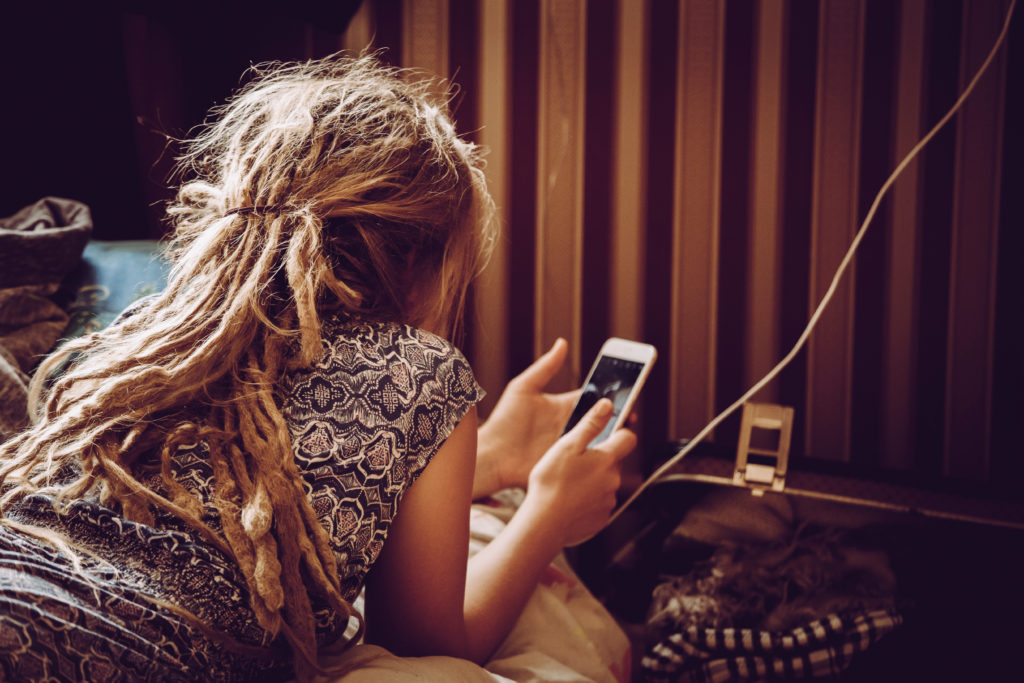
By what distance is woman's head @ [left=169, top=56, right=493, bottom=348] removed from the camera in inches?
26.6

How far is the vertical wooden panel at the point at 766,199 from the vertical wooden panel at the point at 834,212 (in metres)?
0.07

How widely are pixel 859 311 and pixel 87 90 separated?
1559mm

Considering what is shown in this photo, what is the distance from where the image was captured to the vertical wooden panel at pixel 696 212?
1.53 m

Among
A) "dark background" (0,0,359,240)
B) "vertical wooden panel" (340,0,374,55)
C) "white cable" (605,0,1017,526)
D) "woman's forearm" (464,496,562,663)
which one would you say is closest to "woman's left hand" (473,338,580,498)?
"white cable" (605,0,1017,526)

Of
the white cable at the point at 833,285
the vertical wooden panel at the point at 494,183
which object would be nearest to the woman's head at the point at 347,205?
the white cable at the point at 833,285

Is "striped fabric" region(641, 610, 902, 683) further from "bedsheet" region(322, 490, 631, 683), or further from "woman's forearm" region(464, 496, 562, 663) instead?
"woman's forearm" region(464, 496, 562, 663)

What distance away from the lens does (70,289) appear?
3.83 feet

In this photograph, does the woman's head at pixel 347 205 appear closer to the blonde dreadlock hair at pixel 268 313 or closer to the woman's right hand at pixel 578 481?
the blonde dreadlock hair at pixel 268 313

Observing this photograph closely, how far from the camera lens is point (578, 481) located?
0.93m

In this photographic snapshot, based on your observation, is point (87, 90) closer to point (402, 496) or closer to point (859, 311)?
point (402, 496)

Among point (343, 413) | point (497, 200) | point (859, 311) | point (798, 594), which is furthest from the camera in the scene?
point (497, 200)

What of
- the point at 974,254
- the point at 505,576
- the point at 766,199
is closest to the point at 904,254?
the point at 974,254

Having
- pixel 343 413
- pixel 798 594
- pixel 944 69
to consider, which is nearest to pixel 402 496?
pixel 343 413

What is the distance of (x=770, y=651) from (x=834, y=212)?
3.03 ft
